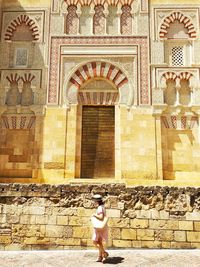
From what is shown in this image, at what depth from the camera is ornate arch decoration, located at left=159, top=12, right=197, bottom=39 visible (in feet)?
34.1

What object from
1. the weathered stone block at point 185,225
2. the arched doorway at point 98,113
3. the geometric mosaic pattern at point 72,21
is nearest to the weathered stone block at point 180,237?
the weathered stone block at point 185,225

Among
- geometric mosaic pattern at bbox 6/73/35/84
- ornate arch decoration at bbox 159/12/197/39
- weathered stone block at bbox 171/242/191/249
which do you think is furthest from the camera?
ornate arch decoration at bbox 159/12/197/39

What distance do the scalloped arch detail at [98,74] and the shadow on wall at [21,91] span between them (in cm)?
100

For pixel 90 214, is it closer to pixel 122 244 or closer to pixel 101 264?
pixel 122 244

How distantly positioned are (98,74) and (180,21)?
10.0 feet

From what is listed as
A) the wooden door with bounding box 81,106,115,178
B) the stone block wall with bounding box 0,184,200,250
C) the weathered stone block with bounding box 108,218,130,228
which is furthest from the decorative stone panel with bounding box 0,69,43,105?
the weathered stone block with bounding box 108,218,130,228

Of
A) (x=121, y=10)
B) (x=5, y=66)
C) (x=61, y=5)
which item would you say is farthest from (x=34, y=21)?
(x=121, y=10)

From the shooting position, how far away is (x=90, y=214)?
597 centimetres

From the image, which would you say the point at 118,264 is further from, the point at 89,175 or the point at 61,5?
the point at 61,5

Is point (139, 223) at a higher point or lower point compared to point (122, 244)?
higher

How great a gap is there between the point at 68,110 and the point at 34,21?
3.14 m

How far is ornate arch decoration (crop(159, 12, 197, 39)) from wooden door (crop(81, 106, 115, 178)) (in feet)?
9.45

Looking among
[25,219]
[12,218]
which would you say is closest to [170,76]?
[25,219]

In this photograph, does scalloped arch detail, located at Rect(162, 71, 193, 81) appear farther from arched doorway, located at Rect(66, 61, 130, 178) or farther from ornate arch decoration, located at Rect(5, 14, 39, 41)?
ornate arch decoration, located at Rect(5, 14, 39, 41)
